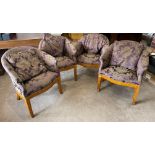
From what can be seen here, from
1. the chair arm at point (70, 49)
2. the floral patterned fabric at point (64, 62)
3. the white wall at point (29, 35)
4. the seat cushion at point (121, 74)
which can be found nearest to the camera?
the seat cushion at point (121, 74)

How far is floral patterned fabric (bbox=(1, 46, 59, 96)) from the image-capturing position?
1.95m

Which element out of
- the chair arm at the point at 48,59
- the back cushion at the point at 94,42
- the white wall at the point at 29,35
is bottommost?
the chair arm at the point at 48,59

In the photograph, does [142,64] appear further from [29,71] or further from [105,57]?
[29,71]

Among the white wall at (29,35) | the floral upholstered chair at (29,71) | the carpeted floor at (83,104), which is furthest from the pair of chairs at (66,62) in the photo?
the white wall at (29,35)

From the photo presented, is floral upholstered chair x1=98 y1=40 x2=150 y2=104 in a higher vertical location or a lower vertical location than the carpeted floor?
higher

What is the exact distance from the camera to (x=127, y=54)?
2402 millimetres

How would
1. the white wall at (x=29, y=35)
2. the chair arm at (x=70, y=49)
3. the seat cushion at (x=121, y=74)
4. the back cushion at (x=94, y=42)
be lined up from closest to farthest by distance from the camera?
1. the seat cushion at (x=121, y=74)
2. the chair arm at (x=70, y=49)
3. the back cushion at (x=94, y=42)
4. the white wall at (x=29, y=35)

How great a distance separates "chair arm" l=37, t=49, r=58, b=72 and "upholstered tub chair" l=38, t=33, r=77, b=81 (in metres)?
0.20

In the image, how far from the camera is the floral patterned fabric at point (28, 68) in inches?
76.7

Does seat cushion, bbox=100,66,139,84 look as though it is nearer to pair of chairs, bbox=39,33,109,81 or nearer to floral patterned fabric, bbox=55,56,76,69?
pair of chairs, bbox=39,33,109,81

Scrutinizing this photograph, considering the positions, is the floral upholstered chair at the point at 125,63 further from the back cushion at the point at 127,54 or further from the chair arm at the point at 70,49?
the chair arm at the point at 70,49

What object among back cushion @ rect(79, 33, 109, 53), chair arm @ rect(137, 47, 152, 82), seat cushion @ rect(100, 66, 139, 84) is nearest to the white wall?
back cushion @ rect(79, 33, 109, 53)

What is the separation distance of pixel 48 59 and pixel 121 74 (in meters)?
1.12
